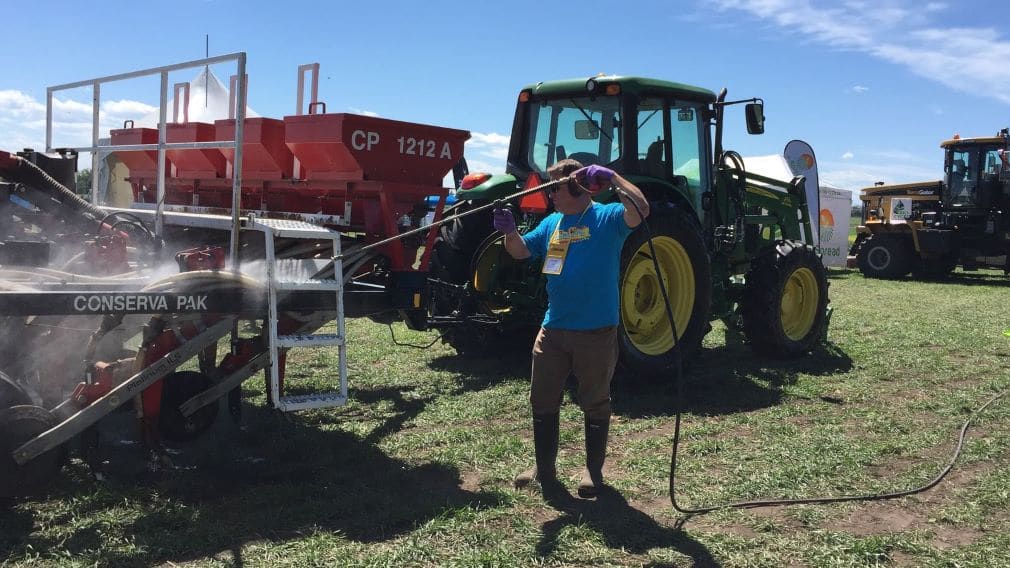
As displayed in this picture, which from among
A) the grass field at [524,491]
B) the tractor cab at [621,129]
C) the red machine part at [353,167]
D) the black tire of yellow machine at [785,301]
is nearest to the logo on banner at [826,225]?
the black tire of yellow machine at [785,301]

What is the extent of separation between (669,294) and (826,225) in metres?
14.9

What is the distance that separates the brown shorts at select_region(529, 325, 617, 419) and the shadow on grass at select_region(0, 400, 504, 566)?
60 cm

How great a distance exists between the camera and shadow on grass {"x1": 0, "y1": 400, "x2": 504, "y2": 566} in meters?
3.51

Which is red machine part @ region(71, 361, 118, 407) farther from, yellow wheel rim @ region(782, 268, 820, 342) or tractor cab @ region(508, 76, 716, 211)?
yellow wheel rim @ region(782, 268, 820, 342)

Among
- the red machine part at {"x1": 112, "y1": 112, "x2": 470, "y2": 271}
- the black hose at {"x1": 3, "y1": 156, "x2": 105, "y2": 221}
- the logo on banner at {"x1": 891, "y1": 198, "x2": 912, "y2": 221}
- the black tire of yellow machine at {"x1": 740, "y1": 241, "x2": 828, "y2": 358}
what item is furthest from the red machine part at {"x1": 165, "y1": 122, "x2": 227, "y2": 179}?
the logo on banner at {"x1": 891, "y1": 198, "x2": 912, "y2": 221}

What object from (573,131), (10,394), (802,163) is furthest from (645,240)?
(802,163)

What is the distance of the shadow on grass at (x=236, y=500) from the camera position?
11.5 ft

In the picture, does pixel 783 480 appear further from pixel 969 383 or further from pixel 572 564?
pixel 969 383

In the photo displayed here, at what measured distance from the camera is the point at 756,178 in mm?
8391

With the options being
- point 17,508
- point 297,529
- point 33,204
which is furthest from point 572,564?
point 33,204

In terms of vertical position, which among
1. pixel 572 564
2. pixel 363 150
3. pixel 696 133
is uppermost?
pixel 696 133

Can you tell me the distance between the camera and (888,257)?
61.3ft

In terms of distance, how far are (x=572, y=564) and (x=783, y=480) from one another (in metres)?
1.54

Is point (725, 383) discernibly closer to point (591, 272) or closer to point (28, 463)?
point (591, 272)
